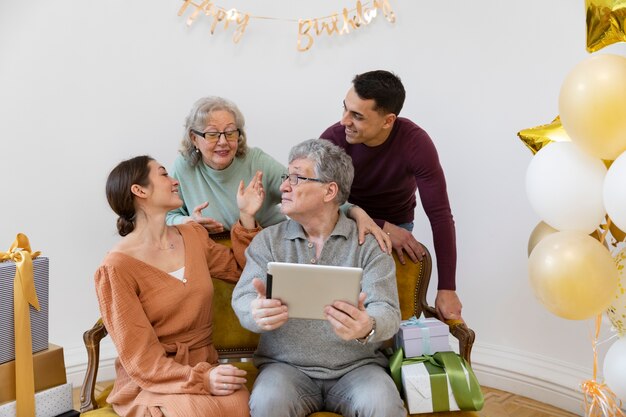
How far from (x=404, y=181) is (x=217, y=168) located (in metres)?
0.80

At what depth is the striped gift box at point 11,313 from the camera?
6.44ft

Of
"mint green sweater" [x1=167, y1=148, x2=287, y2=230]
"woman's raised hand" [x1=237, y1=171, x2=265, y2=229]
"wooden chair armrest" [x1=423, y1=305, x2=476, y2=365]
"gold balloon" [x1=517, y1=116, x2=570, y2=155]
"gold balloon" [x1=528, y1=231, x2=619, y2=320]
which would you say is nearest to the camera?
"gold balloon" [x1=528, y1=231, x2=619, y2=320]

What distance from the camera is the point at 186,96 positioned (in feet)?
11.3

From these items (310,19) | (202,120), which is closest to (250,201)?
(202,120)

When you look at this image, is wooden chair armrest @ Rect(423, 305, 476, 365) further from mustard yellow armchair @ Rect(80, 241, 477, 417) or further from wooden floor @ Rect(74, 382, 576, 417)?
wooden floor @ Rect(74, 382, 576, 417)

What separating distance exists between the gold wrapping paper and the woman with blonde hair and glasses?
0.72 m

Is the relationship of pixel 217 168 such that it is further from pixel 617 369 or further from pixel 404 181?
pixel 617 369

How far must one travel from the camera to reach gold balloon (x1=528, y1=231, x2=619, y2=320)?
6.09ft

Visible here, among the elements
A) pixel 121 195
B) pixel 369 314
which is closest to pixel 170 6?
pixel 121 195

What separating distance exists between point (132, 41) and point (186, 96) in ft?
1.27

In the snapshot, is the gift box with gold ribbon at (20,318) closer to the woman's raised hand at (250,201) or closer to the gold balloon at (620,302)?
the woman's raised hand at (250,201)

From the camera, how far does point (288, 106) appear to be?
3.55 m

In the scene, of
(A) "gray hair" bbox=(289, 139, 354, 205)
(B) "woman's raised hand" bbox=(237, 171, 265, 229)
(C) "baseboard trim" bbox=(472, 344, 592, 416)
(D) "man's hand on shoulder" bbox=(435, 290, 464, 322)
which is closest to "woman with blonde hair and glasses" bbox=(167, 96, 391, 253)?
(B) "woman's raised hand" bbox=(237, 171, 265, 229)

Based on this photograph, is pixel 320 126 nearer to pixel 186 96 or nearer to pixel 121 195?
pixel 186 96
